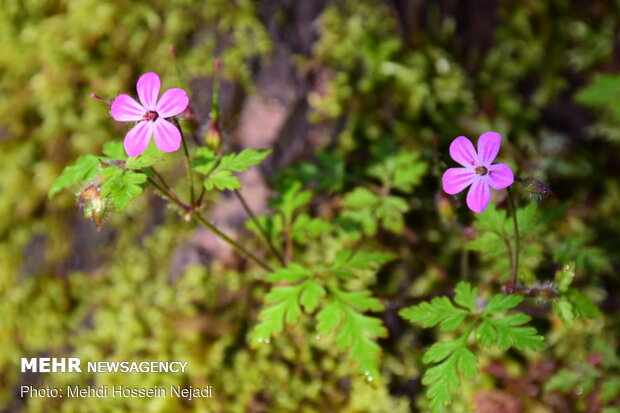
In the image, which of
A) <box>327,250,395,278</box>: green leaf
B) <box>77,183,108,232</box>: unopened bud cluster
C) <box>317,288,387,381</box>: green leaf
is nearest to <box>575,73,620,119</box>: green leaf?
<box>327,250,395,278</box>: green leaf

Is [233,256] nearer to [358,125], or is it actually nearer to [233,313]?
[233,313]

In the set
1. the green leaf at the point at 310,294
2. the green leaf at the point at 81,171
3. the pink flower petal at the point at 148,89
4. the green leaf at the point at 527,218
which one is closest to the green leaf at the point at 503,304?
the green leaf at the point at 527,218

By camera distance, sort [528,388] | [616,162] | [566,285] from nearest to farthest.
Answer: [566,285] < [528,388] < [616,162]

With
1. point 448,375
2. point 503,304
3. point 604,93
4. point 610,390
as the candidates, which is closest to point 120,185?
point 448,375

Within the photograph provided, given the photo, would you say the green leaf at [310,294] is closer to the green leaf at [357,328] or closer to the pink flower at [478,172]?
the green leaf at [357,328]

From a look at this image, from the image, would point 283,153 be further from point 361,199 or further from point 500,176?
point 500,176

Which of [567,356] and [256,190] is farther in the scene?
[256,190]

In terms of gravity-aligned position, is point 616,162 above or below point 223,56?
below

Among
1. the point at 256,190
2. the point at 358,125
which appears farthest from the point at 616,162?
the point at 256,190
